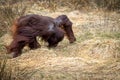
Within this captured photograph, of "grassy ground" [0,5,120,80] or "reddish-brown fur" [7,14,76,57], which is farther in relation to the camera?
"reddish-brown fur" [7,14,76,57]

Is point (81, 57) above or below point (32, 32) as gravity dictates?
below

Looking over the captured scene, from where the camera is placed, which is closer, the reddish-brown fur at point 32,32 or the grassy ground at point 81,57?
the grassy ground at point 81,57

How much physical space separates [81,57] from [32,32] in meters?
0.78

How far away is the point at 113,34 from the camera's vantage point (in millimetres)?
7770

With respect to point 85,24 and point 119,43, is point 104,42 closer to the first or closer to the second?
point 119,43

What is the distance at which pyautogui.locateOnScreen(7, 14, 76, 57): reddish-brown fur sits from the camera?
21.4ft

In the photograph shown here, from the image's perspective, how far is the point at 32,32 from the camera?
6.61 metres

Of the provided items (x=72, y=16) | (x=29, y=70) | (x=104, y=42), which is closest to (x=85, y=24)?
(x=72, y=16)

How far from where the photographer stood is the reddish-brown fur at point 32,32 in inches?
257

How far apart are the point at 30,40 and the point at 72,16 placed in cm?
316

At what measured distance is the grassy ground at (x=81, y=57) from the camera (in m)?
5.65

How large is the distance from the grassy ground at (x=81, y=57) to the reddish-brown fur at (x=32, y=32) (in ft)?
0.42

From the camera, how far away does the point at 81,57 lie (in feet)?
21.5

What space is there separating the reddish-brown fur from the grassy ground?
13cm
